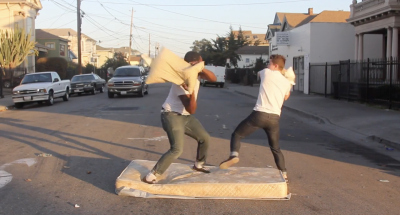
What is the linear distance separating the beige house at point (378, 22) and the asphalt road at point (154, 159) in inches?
433

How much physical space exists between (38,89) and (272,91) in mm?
17185

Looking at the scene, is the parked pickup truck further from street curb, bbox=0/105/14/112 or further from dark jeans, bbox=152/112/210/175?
dark jeans, bbox=152/112/210/175

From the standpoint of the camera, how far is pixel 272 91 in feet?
20.0

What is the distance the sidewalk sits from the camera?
1139 centimetres

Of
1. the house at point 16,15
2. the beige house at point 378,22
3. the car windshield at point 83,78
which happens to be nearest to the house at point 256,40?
the house at point 16,15

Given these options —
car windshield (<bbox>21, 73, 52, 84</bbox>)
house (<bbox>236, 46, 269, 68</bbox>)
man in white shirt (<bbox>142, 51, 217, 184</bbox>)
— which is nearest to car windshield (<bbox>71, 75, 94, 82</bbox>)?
car windshield (<bbox>21, 73, 52, 84</bbox>)

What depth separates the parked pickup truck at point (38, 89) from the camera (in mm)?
20734

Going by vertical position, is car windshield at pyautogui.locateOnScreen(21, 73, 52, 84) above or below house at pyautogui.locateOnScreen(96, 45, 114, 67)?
below

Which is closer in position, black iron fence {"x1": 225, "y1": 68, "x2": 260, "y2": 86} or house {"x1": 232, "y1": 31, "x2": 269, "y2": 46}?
black iron fence {"x1": 225, "y1": 68, "x2": 260, "y2": 86}

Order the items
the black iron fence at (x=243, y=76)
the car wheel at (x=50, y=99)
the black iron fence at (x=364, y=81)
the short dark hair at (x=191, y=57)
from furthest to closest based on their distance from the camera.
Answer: the black iron fence at (x=243, y=76) < the car wheel at (x=50, y=99) < the black iron fence at (x=364, y=81) < the short dark hair at (x=191, y=57)

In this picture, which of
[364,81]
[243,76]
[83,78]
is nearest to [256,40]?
[243,76]

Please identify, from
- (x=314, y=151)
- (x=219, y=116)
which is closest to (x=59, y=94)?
(x=219, y=116)

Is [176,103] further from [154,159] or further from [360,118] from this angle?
[360,118]

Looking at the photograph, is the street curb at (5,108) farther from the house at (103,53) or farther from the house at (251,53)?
the house at (103,53)
